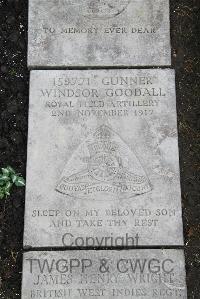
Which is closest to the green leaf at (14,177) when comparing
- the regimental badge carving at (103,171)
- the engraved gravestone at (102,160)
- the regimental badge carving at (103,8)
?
the engraved gravestone at (102,160)

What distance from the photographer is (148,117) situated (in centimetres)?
445

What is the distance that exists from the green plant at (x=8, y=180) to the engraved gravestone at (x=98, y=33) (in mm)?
928

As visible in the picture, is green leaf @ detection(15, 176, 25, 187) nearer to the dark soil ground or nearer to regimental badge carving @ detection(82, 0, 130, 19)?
the dark soil ground

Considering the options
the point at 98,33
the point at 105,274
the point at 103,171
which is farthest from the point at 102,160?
the point at 98,33

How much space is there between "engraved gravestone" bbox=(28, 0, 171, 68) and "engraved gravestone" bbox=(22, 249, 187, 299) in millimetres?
1585

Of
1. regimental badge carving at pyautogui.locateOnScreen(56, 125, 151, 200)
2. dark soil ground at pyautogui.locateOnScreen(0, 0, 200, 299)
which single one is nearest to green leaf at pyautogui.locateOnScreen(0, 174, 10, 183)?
dark soil ground at pyautogui.locateOnScreen(0, 0, 200, 299)

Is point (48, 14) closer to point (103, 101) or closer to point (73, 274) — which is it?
point (103, 101)

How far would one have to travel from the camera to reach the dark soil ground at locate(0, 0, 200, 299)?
431cm

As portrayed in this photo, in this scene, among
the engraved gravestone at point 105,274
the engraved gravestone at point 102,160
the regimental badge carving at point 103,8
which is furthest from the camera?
the regimental badge carving at point 103,8

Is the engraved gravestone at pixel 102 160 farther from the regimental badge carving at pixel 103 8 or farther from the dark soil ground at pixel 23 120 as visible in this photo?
the regimental badge carving at pixel 103 8

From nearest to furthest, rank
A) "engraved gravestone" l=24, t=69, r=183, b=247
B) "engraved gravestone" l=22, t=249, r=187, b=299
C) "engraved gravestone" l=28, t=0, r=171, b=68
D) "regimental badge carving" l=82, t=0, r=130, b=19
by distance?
"engraved gravestone" l=22, t=249, r=187, b=299 → "engraved gravestone" l=24, t=69, r=183, b=247 → "engraved gravestone" l=28, t=0, r=171, b=68 → "regimental badge carving" l=82, t=0, r=130, b=19

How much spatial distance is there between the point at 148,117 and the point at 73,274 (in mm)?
1384

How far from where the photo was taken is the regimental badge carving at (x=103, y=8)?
4703 mm

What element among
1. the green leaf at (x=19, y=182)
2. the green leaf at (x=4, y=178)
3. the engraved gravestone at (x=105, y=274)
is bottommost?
the engraved gravestone at (x=105, y=274)
